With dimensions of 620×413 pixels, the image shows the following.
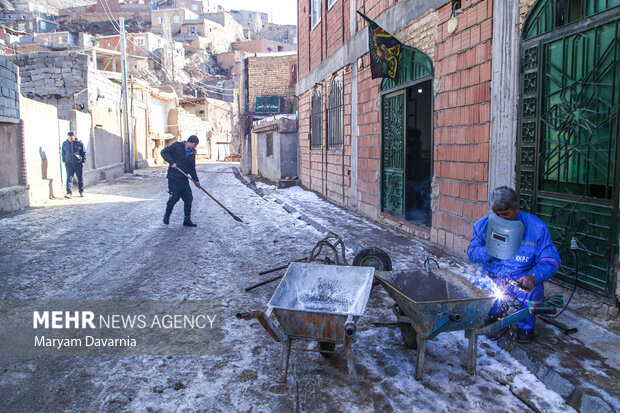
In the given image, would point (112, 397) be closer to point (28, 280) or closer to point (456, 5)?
point (28, 280)

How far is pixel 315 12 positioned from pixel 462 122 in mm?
10100

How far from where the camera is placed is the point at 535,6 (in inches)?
183

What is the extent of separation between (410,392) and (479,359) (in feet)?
2.54

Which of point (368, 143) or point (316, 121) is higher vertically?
point (316, 121)

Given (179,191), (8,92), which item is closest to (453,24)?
(179,191)

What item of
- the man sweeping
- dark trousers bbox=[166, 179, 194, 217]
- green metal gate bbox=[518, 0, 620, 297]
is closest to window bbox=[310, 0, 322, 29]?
the man sweeping

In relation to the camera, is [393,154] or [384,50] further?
[393,154]

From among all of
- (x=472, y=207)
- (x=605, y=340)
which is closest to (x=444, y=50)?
(x=472, y=207)

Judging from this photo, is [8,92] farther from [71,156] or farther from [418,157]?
[418,157]

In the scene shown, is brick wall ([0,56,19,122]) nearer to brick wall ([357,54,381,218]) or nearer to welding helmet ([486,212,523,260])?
brick wall ([357,54,381,218])

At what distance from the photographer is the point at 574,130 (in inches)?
166

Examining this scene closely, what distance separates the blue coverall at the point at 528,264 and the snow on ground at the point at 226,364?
45 centimetres

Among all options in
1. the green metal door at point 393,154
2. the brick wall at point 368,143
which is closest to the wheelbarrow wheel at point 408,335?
the green metal door at point 393,154

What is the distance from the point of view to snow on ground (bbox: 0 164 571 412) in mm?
2861
